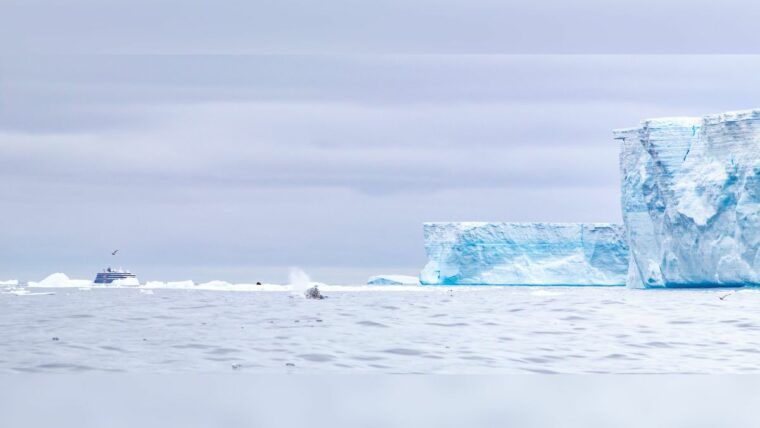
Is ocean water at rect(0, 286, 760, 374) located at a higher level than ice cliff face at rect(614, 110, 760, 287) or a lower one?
lower

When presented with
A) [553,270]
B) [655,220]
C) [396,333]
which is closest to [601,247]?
[553,270]

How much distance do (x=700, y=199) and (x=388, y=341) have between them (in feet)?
66.9

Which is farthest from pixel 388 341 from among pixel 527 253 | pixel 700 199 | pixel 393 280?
pixel 393 280

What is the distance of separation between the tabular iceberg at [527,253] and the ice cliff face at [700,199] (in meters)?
8.63

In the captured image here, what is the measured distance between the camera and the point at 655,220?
33.0 meters

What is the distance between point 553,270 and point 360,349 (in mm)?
33426

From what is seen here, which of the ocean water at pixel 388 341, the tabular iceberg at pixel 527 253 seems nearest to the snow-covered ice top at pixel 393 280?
the tabular iceberg at pixel 527 253

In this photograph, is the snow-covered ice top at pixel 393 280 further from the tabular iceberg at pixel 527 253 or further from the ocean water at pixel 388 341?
the ocean water at pixel 388 341

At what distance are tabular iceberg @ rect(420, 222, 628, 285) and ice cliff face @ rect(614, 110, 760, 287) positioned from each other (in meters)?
8.63

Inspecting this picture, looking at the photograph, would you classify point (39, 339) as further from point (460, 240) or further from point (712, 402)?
point (460, 240)

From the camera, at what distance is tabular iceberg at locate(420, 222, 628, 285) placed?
43031 mm

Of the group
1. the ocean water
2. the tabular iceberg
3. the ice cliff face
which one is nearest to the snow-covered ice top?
the tabular iceberg

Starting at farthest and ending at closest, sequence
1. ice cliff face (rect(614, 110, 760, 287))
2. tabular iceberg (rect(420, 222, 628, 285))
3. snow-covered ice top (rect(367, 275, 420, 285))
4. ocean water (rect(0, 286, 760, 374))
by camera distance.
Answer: snow-covered ice top (rect(367, 275, 420, 285)), tabular iceberg (rect(420, 222, 628, 285)), ice cliff face (rect(614, 110, 760, 287)), ocean water (rect(0, 286, 760, 374))

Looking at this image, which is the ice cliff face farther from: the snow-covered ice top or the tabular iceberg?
the snow-covered ice top
